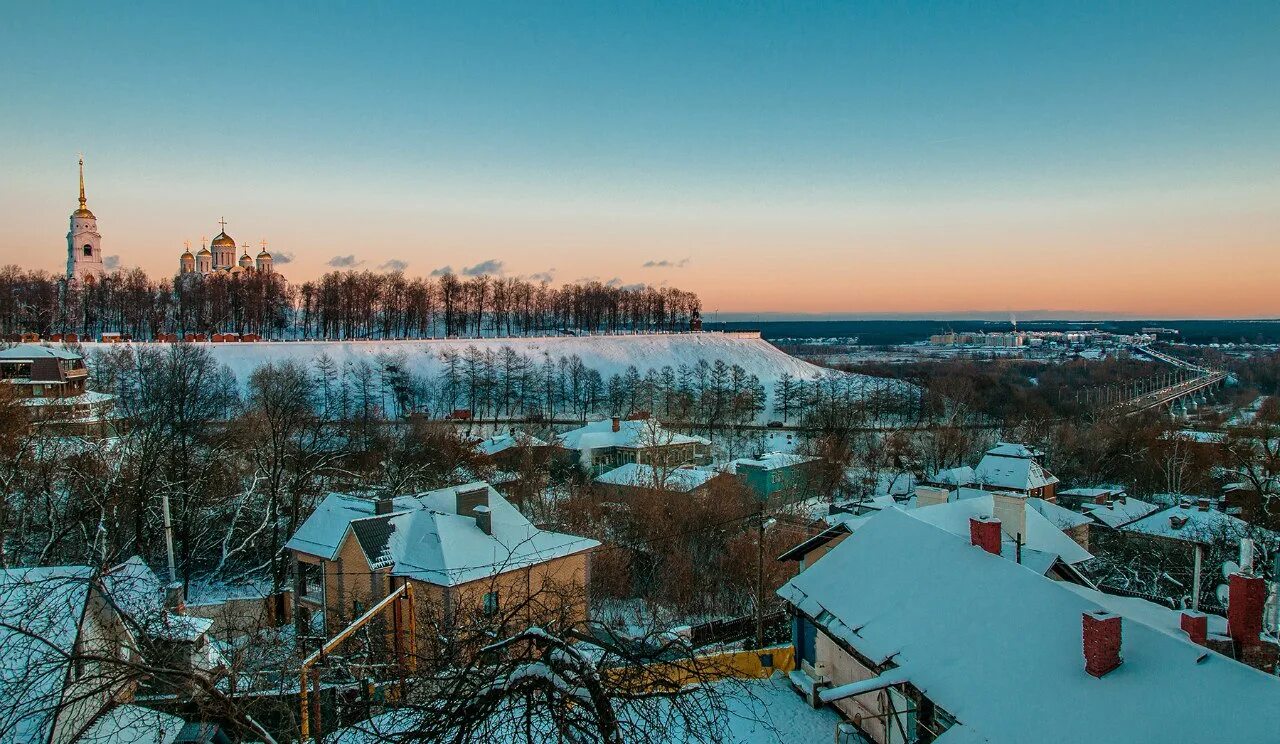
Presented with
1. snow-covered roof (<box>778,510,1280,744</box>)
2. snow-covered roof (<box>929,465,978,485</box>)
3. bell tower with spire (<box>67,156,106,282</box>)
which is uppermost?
bell tower with spire (<box>67,156,106,282</box>)

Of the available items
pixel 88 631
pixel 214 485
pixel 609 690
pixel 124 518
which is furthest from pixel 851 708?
pixel 214 485

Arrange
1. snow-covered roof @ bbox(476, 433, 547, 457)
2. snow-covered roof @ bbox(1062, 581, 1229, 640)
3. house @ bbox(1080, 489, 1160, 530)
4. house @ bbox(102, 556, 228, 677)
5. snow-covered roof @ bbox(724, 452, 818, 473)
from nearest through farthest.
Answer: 1. house @ bbox(102, 556, 228, 677)
2. snow-covered roof @ bbox(1062, 581, 1229, 640)
3. house @ bbox(1080, 489, 1160, 530)
4. snow-covered roof @ bbox(724, 452, 818, 473)
5. snow-covered roof @ bbox(476, 433, 547, 457)

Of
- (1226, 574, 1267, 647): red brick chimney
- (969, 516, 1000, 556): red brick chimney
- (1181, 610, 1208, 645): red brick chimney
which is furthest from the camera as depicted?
(969, 516, 1000, 556): red brick chimney

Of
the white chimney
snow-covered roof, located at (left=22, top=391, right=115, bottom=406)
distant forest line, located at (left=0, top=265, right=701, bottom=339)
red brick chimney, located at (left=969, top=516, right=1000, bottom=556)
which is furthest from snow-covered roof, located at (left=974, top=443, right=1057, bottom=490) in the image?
distant forest line, located at (left=0, top=265, right=701, bottom=339)

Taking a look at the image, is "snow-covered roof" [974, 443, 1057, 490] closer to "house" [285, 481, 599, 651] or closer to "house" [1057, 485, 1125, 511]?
"house" [1057, 485, 1125, 511]

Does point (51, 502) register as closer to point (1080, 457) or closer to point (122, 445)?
point (122, 445)

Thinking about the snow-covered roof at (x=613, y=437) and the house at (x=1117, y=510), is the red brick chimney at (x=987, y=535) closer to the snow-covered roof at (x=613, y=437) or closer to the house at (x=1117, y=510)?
the house at (x=1117, y=510)

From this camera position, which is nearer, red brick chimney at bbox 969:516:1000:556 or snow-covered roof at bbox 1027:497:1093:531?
red brick chimney at bbox 969:516:1000:556

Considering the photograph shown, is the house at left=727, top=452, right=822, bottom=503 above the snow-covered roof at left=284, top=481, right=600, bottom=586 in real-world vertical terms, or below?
below
